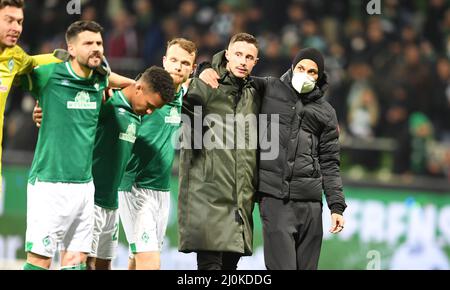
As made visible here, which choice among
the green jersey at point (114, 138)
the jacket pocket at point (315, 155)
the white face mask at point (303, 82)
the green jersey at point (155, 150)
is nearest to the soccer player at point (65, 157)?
the green jersey at point (114, 138)

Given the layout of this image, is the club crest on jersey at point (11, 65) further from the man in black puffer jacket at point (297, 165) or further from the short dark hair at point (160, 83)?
the man in black puffer jacket at point (297, 165)

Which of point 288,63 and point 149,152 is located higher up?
point 288,63

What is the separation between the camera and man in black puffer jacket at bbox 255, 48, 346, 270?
7.69 metres

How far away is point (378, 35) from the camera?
15438 mm

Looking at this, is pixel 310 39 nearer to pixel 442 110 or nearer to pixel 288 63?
pixel 288 63

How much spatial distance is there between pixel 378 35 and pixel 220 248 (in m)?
8.74

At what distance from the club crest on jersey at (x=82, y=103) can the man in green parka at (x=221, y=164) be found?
0.77 metres

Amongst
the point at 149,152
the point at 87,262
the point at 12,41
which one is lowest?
the point at 87,262

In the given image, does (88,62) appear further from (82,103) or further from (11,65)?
(11,65)

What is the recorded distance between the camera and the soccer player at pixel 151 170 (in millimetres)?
8172

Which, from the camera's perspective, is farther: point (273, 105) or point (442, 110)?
point (442, 110)

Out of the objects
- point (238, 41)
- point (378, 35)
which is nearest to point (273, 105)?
point (238, 41)

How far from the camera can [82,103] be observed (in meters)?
7.32
